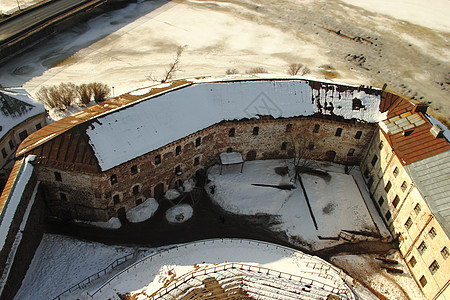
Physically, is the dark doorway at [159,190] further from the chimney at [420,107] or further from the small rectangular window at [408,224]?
the chimney at [420,107]

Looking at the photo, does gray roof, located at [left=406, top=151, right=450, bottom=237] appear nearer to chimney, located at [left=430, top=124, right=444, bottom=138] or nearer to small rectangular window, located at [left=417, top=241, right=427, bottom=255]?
chimney, located at [left=430, top=124, right=444, bottom=138]

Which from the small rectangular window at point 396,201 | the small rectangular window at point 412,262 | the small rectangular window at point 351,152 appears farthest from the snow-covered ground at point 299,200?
the small rectangular window at point 412,262

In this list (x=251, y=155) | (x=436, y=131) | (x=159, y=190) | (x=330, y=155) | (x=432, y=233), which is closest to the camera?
(x=432, y=233)

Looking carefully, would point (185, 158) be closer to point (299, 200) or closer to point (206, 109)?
point (206, 109)

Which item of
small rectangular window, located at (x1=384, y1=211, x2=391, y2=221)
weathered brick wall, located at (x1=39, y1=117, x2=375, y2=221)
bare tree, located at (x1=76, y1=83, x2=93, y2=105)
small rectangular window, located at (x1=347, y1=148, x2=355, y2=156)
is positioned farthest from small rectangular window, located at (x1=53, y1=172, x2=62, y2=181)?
small rectangular window, located at (x1=384, y1=211, x2=391, y2=221)

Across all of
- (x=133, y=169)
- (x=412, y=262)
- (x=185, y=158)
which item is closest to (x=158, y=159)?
(x=133, y=169)
